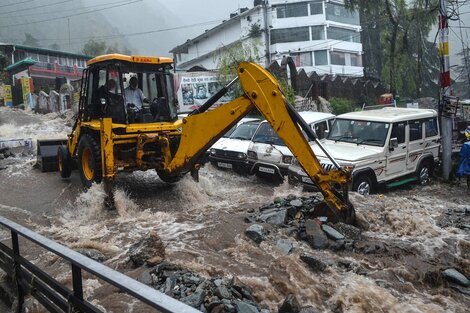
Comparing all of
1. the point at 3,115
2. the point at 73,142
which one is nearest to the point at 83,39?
the point at 3,115

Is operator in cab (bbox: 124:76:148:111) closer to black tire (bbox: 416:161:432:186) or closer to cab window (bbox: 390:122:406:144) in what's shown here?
cab window (bbox: 390:122:406:144)

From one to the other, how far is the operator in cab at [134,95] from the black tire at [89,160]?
3.42 ft

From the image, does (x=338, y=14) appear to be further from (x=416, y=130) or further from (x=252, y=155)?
(x=252, y=155)

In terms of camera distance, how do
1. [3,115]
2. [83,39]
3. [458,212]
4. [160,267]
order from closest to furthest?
1. [160,267]
2. [458,212]
3. [3,115]
4. [83,39]

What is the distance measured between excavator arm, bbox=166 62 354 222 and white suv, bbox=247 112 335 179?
315 centimetres

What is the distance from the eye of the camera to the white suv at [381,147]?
9.61 m

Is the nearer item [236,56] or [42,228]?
[42,228]

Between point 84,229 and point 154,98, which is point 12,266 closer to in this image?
point 84,229

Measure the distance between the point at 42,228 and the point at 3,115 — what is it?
866 inches

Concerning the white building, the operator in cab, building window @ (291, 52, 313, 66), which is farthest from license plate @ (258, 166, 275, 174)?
building window @ (291, 52, 313, 66)

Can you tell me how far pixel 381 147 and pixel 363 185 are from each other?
1.08 metres

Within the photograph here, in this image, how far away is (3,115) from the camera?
26.4m

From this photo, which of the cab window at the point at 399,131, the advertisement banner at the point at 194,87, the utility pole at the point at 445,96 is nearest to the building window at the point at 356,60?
the advertisement banner at the point at 194,87

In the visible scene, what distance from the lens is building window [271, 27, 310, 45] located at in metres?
52.5
